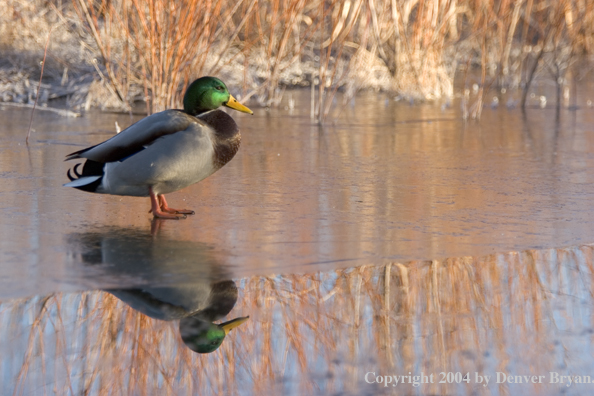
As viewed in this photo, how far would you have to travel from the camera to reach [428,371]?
2180 mm

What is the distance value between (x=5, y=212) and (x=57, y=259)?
911 millimetres

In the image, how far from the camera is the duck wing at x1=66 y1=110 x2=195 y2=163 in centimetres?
365

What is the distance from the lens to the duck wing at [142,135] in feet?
12.0

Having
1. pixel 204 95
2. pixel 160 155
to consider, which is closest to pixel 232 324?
pixel 160 155

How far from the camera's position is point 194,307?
8.71ft

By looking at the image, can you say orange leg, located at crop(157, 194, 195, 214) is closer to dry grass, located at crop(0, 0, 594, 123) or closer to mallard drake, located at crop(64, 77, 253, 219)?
mallard drake, located at crop(64, 77, 253, 219)

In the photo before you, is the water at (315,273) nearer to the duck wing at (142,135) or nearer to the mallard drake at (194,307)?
the mallard drake at (194,307)

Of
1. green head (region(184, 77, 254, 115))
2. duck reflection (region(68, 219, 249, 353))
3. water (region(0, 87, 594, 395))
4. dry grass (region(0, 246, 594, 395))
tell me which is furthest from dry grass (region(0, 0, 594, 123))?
dry grass (region(0, 246, 594, 395))

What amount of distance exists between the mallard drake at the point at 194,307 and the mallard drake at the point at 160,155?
94cm

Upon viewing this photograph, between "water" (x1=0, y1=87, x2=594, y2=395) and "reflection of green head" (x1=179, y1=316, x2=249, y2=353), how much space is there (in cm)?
4

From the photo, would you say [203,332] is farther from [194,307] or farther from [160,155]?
[160,155]

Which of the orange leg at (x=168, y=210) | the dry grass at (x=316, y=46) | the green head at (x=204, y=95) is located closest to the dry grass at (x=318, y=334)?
the orange leg at (x=168, y=210)

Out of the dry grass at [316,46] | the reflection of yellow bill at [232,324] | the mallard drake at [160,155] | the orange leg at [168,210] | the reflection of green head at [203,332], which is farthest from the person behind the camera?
the dry grass at [316,46]

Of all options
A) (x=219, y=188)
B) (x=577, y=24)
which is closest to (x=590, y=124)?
(x=577, y=24)
